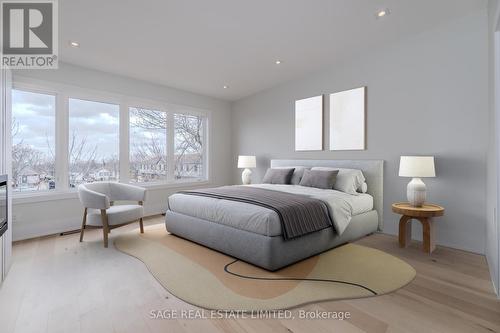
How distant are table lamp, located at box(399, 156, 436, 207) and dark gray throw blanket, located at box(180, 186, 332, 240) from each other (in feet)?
3.55

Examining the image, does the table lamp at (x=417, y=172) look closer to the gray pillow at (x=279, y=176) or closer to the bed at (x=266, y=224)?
the bed at (x=266, y=224)

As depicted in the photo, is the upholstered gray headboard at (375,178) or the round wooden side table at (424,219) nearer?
the round wooden side table at (424,219)

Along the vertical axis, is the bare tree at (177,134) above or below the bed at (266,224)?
above

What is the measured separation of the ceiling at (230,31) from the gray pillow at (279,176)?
1.81 meters

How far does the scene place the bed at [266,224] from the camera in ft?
8.20

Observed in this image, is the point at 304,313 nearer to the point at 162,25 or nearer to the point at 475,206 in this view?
the point at 475,206

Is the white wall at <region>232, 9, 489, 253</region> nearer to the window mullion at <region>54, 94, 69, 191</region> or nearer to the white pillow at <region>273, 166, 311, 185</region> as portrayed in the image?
the white pillow at <region>273, 166, 311, 185</region>

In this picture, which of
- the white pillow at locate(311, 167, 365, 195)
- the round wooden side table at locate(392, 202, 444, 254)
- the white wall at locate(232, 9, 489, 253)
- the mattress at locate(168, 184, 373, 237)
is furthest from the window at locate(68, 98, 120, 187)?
the round wooden side table at locate(392, 202, 444, 254)

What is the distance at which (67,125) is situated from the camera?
4055 mm

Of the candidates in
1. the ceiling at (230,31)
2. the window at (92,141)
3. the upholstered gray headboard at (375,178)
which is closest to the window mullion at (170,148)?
the window at (92,141)

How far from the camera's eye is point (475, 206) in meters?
3.02

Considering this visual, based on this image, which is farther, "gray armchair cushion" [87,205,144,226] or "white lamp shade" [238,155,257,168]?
"white lamp shade" [238,155,257,168]

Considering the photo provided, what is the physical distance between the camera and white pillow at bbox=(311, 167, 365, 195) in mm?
3754

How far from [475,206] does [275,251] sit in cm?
253
